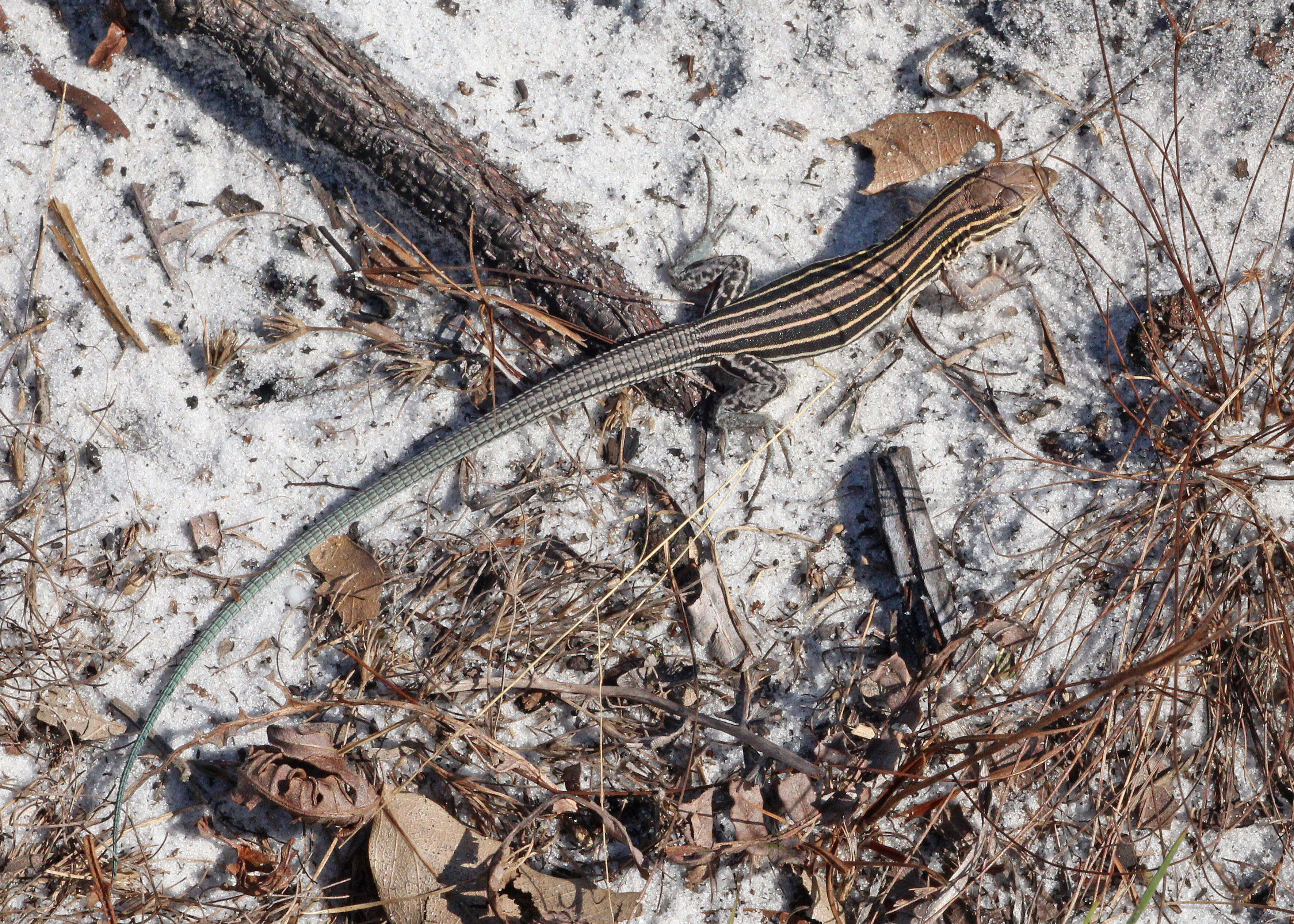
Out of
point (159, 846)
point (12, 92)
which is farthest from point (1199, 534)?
point (12, 92)

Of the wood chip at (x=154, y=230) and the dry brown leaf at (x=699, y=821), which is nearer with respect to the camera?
the dry brown leaf at (x=699, y=821)

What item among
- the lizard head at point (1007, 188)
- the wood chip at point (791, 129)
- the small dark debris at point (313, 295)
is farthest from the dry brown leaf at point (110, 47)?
the lizard head at point (1007, 188)

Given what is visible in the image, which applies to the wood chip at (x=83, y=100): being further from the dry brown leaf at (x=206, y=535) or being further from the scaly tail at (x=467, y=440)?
the scaly tail at (x=467, y=440)

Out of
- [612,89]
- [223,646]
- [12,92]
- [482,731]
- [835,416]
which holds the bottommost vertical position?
[482,731]

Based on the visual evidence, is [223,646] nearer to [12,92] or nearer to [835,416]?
[12,92]

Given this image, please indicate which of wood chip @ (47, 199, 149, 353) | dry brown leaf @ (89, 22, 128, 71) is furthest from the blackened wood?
dry brown leaf @ (89, 22, 128, 71)

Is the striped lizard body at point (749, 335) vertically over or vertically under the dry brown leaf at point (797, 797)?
over

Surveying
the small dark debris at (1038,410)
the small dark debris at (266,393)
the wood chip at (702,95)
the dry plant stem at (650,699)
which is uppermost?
the wood chip at (702,95)

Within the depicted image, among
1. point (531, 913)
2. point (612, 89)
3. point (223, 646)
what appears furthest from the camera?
point (612, 89)
